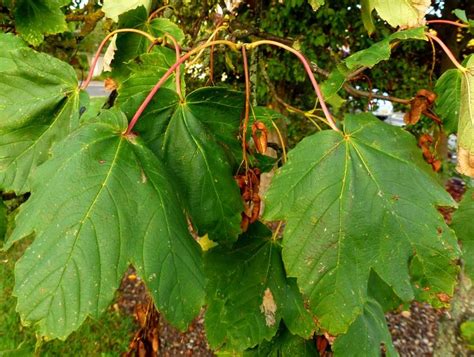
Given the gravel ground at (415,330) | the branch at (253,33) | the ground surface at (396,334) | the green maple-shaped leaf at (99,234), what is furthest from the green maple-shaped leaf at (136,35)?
the gravel ground at (415,330)

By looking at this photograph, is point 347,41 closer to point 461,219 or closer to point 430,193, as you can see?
point 461,219

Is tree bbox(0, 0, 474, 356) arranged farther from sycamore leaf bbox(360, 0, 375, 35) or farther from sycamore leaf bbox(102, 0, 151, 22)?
sycamore leaf bbox(102, 0, 151, 22)

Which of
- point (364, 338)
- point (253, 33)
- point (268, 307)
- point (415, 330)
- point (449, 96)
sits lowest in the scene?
point (415, 330)

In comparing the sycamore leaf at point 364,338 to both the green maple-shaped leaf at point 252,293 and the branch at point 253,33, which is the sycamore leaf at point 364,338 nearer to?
the green maple-shaped leaf at point 252,293

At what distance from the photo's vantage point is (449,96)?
3.61ft

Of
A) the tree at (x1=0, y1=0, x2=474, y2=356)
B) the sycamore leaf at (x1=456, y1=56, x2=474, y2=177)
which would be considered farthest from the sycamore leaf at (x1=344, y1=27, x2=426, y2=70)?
the sycamore leaf at (x1=456, y1=56, x2=474, y2=177)

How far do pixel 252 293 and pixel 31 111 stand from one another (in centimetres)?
64

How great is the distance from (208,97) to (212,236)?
28 centimetres

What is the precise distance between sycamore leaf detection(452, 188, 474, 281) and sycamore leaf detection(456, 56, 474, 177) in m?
0.25

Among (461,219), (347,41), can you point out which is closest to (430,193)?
(461,219)

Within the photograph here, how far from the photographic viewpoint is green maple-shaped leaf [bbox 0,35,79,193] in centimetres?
93

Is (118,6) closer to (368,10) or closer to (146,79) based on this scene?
(146,79)

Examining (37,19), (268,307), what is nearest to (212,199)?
(268,307)

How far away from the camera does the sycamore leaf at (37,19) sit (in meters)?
1.66
